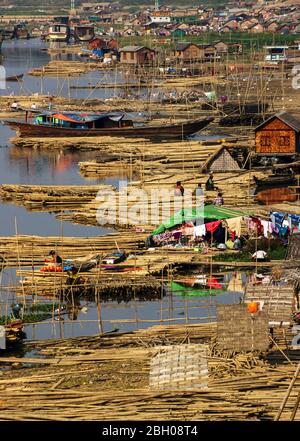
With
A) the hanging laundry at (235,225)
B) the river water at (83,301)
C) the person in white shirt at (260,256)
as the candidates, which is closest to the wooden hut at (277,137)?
the river water at (83,301)

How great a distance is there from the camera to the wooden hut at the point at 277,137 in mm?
27109

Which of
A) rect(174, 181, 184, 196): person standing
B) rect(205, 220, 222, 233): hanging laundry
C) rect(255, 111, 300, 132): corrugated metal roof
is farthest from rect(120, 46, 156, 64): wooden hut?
rect(205, 220, 222, 233): hanging laundry

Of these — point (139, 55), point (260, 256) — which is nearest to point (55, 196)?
point (260, 256)

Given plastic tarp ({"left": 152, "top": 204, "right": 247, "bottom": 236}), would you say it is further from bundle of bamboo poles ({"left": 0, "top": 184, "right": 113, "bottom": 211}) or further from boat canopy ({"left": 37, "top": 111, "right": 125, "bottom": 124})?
boat canopy ({"left": 37, "top": 111, "right": 125, "bottom": 124})

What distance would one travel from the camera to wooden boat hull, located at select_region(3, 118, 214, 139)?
33.9m

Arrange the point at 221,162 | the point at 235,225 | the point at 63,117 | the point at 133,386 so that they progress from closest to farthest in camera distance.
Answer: the point at 133,386, the point at 235,225, the point at 221,162, the point at 63,117

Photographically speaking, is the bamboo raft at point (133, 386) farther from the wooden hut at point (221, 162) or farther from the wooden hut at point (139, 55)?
the wooden hut at point (139, 55)

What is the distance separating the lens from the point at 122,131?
33.8 m

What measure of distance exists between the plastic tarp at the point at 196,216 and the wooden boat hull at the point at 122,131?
535 inches

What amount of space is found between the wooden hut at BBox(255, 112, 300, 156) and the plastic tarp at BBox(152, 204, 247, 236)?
6987 mm

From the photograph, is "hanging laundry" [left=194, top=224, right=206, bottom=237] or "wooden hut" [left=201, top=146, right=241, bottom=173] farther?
"wooden hut" [left=201, top=146, right=241, bottom=173]

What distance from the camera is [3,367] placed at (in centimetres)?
1435

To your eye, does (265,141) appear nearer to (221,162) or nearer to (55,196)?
(221,162)

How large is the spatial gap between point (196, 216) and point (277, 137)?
7690 mm
